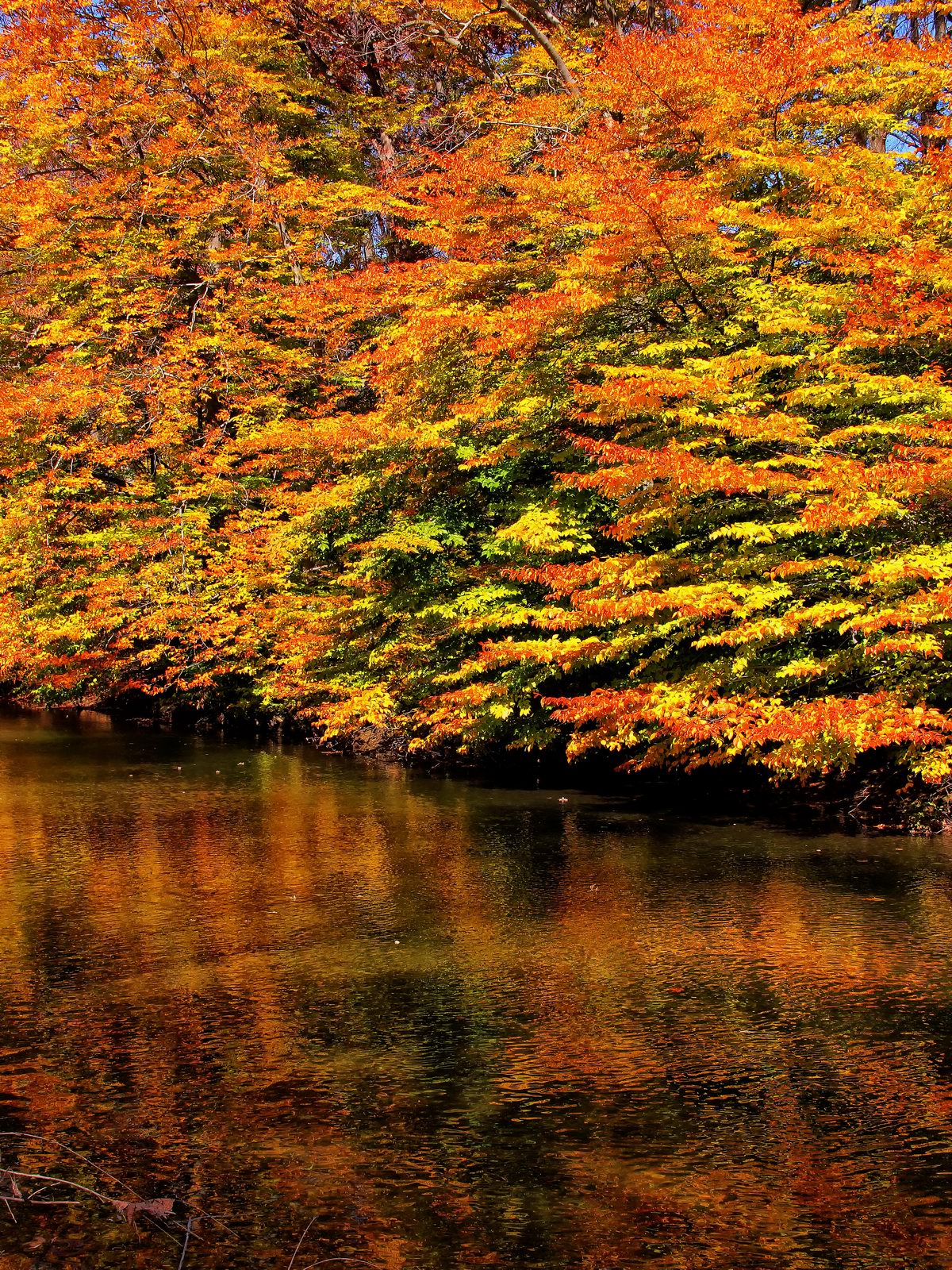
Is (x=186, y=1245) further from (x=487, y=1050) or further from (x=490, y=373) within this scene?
(x=490, y=373)

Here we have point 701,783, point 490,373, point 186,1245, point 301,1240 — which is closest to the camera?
point 186,1245

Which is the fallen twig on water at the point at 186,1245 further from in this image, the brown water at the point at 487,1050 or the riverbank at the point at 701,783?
the riverbank at the point at 701,783

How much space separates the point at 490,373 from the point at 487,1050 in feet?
41.6

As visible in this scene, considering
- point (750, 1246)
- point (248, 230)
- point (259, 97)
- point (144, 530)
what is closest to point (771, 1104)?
point (750, 1246)

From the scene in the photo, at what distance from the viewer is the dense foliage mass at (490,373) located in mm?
11969

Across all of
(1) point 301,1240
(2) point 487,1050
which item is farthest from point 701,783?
(1) point 301,1240

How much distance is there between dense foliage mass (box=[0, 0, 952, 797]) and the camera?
12.0m

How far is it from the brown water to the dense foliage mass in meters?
2.80

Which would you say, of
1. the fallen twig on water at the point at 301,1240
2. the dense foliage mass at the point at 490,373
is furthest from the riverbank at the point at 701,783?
the fallen twig on water at the point at 301,1240

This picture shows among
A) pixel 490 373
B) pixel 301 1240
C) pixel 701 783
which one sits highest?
pixel 490 373

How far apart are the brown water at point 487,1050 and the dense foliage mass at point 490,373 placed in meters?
2.80

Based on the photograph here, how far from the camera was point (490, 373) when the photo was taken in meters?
17.2

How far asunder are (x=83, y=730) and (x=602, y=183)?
1582cm

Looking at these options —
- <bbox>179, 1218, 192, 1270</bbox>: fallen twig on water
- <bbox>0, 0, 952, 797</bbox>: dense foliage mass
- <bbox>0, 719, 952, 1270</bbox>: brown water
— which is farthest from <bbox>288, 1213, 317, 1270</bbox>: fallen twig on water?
<bbox>0, 0, 952, 797</bbox>: dense foliage mass
